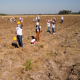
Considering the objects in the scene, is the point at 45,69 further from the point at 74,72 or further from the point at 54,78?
the point at 74,72

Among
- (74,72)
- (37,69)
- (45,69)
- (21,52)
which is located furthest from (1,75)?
(74,72)

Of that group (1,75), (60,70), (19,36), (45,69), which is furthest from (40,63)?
(19,36)

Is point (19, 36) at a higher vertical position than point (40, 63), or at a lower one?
higher

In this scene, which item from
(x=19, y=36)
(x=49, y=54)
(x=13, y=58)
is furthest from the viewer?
(x=19, y=36)

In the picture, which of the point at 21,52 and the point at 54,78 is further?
the point at 21,52

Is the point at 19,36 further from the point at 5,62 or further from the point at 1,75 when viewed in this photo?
the point at 1,75

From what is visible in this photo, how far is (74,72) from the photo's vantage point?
3734 mm

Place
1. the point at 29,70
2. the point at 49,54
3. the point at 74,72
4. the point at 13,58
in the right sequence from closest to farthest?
the point at 74,72, the point at 29,70, the point at 13,58, the point at 49,54

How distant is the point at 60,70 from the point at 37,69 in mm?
934

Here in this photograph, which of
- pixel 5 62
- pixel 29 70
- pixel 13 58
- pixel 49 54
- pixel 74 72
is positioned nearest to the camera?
pixel 74 72

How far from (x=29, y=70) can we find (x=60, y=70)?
1.25m

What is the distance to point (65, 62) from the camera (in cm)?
461

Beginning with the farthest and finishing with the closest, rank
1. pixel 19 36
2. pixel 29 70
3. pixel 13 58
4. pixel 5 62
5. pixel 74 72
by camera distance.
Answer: pixel 19 36 < pixel 13 58 < pixel 5 62 < pixel 29 70 < pixel 74 72

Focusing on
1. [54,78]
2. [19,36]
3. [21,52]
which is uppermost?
[19,36]
